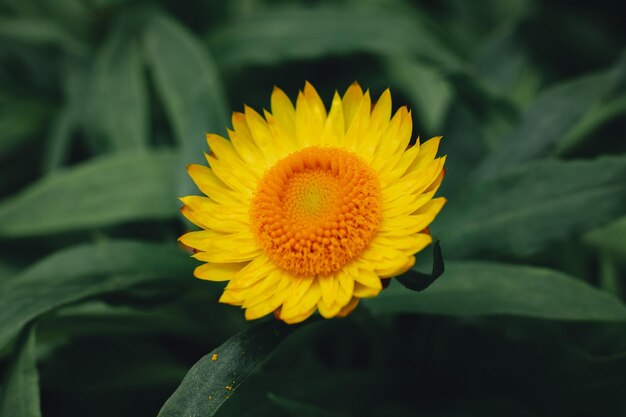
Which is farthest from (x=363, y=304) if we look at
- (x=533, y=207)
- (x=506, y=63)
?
(x=506, y=63)

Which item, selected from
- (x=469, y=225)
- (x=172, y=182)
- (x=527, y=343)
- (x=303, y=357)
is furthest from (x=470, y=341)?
(x=172, y=182)

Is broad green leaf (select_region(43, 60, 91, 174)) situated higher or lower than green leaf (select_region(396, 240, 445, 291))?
higher

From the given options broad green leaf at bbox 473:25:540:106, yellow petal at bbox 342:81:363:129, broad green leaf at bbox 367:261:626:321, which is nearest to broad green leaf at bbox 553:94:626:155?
broad green leaf at bbox 473:25:540:106

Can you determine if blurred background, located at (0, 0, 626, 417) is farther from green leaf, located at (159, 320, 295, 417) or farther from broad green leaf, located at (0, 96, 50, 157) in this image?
green leaf, located at (159, 320, 295, 417)

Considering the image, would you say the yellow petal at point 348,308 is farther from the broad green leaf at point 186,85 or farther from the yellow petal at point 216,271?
the broad green leaf at point 186,85

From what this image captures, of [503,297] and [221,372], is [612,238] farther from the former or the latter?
[221,372]

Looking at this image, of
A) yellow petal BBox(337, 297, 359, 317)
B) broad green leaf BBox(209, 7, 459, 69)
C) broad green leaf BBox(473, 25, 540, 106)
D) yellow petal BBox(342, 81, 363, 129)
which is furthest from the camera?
broad green leaf BBox(473, 25, 540, 106)
